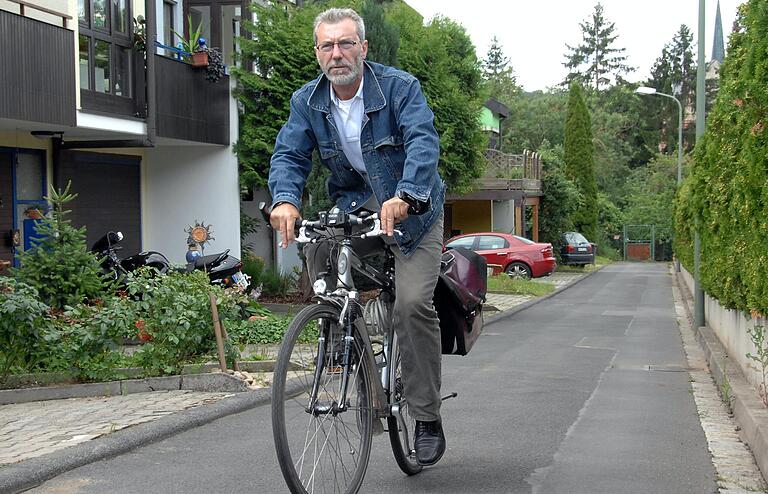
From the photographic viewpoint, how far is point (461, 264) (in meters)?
5.30

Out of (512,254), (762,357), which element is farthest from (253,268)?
(512,254)

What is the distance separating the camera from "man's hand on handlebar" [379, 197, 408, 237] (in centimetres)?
416

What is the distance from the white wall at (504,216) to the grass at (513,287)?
15643mm

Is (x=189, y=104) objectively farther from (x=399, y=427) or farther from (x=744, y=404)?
(x=399, y=427)

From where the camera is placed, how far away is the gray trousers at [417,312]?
4629 mm

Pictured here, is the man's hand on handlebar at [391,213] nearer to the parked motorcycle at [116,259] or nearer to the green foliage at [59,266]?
the green foliage at [59,266]

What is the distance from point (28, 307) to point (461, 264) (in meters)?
4.08

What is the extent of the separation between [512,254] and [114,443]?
27192 mm

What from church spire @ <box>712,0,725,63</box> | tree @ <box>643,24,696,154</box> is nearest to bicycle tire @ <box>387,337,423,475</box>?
church spire @ <box>712,0,725,63</box>

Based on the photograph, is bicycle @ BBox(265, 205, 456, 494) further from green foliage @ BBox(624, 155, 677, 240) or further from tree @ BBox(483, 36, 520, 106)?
tree @ BBox(483, 36, 520, 106)

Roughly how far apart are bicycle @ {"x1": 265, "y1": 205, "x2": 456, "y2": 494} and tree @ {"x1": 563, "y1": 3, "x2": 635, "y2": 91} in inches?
3522

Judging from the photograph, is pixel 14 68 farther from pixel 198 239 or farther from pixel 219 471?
pixel 219 471

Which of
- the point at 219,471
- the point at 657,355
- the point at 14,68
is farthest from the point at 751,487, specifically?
the point at 14,68

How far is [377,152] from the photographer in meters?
4.67
